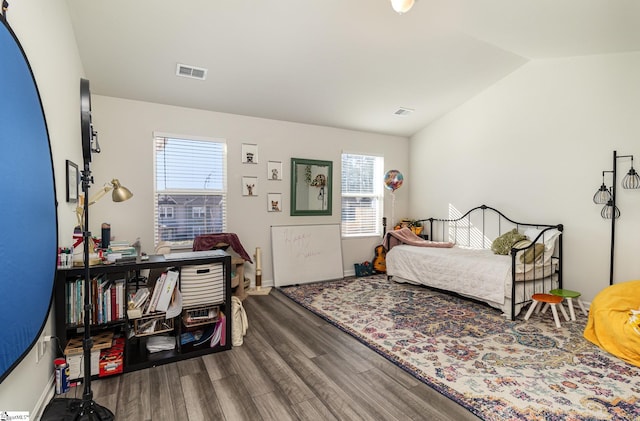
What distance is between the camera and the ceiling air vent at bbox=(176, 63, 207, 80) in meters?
3.33

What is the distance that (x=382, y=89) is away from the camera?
418 cm

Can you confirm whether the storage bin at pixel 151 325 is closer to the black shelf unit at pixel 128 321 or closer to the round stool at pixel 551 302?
the black shelf unit at pixel 128 321

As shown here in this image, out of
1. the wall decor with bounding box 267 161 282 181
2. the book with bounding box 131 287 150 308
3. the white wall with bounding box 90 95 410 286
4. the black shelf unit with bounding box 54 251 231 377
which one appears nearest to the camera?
the black shelf unit with bounding box 54 251 231 377

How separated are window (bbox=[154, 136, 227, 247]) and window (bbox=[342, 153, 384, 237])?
2.04 m

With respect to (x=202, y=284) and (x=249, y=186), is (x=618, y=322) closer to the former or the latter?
(x=202, y=284)

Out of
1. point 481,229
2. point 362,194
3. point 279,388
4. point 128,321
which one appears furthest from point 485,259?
point 128,321

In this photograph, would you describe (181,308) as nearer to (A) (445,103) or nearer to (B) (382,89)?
(B) (382,89)

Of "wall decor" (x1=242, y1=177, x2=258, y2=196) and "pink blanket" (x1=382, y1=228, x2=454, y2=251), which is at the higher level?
"wall decor" (x1=242, y1=177, x2=258, y2=196)

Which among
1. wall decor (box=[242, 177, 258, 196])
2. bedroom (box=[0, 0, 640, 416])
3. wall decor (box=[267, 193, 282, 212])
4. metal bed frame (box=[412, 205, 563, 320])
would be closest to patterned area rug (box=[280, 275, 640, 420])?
metal bed frame (box=[412, 205, 563, 320])

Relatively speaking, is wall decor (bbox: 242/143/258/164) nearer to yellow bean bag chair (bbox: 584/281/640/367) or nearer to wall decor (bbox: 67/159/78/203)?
wall decor (bbox: 67/159/78/203)

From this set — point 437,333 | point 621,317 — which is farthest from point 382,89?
point 621,317

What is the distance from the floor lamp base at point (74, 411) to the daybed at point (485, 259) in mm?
3477

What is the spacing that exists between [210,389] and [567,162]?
4.40m

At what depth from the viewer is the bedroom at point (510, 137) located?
273cm
